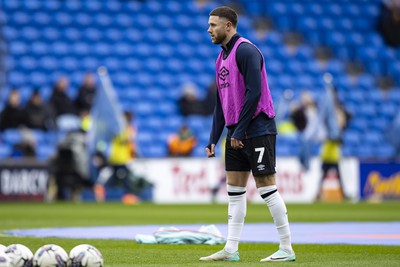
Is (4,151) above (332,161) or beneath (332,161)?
above

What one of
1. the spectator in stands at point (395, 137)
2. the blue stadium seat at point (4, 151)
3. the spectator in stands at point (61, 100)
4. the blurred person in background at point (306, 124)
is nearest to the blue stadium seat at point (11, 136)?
the blue stadium seat at point (4, 151)

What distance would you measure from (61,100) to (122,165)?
260 cm

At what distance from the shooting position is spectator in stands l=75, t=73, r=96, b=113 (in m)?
25.4

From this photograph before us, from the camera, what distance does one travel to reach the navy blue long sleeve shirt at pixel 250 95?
8.32 m

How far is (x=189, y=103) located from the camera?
27000 mm

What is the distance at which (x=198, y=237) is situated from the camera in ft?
34.9

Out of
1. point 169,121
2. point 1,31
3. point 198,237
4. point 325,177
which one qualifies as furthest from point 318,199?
point 198,237

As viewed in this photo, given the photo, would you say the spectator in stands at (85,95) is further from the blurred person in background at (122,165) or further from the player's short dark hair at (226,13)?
the player's short dark hair at (226,13)

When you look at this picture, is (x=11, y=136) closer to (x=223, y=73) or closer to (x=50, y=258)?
(x=223, y=73)

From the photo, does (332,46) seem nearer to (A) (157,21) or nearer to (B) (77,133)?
(A) (157,21)

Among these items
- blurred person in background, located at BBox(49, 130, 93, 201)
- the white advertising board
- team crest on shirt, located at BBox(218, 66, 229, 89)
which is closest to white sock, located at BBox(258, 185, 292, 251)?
team crest on shirt, located at BBox(218, 66, 229, 89)

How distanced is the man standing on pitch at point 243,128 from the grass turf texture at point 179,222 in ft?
1.09

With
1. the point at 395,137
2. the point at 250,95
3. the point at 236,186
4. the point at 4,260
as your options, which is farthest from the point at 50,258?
the point at 395,137

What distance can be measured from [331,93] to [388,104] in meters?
5.60
